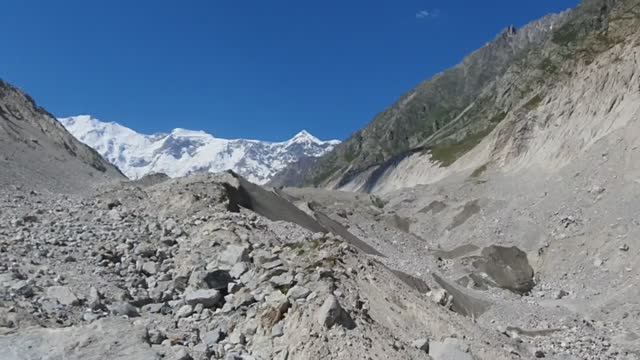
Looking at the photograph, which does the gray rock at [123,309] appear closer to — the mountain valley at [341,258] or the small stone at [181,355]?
the mountain valley at [341,258]

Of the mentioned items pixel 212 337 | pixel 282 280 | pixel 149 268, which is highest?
pixel 282 280

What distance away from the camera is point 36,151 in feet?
184

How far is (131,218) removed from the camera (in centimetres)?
2658

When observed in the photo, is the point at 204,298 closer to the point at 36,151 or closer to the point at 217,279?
the point at 217,279

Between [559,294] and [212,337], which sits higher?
[559,294]

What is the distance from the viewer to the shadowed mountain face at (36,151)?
1667 inches

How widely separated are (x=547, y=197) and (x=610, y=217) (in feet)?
35.0

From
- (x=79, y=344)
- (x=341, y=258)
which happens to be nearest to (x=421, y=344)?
(x=341, y=258)

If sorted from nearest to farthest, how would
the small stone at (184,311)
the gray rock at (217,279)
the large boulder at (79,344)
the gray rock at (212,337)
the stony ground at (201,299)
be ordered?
the large boulder at (79,344)
the stony ground at (201,299)
the gray rock at (212,337)
the small stone at (184,311)
the gray rock at (217,279)

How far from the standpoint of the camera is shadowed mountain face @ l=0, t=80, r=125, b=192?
42.3 meters

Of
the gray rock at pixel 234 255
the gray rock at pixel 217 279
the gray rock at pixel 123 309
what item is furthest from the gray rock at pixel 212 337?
the gray rock at pixel 234 255

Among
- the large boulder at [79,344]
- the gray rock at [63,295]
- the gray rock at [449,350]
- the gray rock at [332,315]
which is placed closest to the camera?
the large boulder at [79,344]

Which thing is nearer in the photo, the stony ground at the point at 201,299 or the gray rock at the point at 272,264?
the stony ground at the point at 201,299

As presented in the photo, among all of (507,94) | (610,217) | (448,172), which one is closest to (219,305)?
(610,217)
